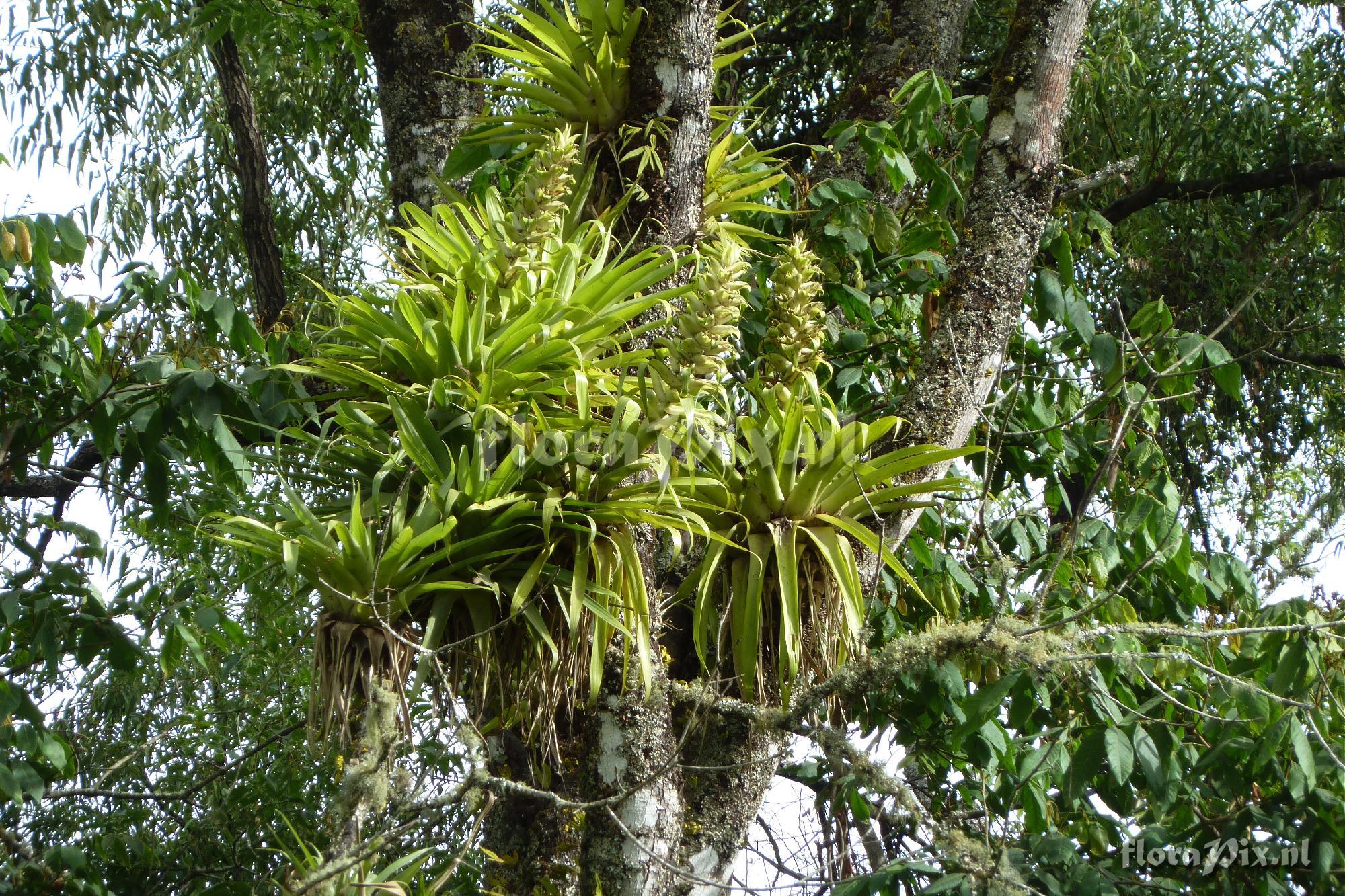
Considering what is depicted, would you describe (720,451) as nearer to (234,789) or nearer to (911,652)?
(911,652)

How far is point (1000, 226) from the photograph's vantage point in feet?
Answer: 8.50

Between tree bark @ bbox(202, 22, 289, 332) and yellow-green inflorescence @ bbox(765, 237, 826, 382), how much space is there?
250cm

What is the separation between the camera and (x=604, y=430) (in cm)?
202

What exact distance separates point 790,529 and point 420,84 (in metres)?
1.63

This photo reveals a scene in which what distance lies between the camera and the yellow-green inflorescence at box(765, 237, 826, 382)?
7.07 feet

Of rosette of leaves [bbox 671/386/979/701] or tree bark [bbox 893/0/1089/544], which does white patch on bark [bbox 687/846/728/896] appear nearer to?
rosette of leaves [bbox 671/386/979/701]

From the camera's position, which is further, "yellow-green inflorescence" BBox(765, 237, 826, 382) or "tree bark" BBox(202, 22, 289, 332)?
"tree bark" BBox(202, 22, 289, 332)

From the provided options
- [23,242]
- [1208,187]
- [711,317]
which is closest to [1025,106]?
[711,317]

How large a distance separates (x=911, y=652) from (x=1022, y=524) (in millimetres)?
1503

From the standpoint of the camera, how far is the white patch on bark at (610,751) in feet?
6.84

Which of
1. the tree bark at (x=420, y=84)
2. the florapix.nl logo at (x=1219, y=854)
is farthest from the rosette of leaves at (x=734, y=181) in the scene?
the florapix.nl logo at (x=1219, y=854)

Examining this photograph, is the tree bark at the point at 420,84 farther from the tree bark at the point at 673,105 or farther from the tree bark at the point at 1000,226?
the tree bark at the point at 1000,226

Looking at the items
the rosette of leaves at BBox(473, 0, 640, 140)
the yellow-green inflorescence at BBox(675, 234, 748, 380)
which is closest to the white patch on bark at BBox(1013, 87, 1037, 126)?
the rosette of leaves at BBox(473, 0, 640, 140)

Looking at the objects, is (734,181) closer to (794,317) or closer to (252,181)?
(794,317)
